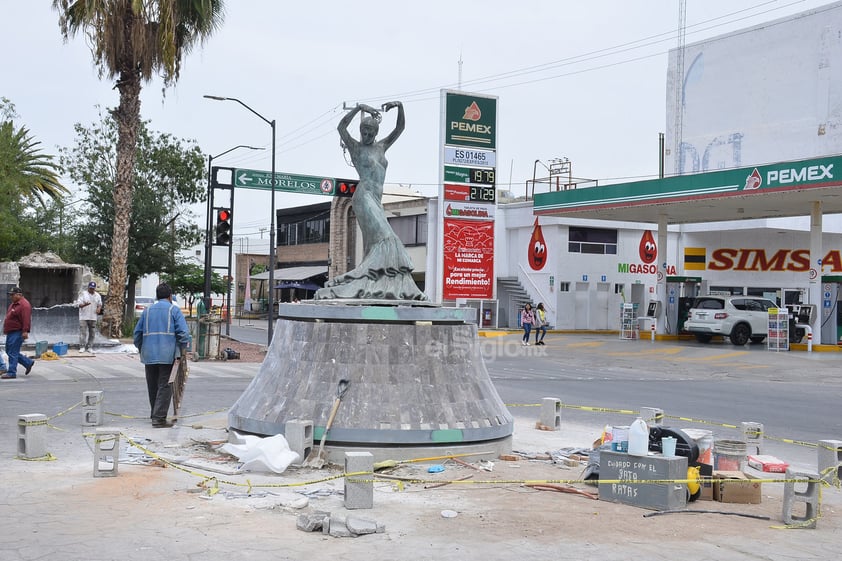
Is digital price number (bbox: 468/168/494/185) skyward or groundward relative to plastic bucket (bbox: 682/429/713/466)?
skyward

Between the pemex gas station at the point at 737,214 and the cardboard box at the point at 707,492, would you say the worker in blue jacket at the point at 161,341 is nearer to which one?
the cardboard box at the point at 707,492

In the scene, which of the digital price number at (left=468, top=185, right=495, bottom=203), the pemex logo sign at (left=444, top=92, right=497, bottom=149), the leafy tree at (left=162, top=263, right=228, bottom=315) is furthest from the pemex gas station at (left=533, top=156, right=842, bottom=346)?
the leafy tree at (left=162, top=263, right=228, bottom=315)

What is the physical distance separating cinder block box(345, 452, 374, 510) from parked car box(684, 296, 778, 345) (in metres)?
26.4

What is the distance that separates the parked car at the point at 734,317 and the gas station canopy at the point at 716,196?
3.47 m

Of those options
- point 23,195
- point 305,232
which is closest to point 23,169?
point 23,195

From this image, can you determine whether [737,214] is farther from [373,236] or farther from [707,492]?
[707,492]

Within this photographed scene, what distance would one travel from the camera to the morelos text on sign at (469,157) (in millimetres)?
32062

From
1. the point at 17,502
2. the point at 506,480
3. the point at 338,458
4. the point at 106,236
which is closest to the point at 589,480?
the point at 506,480

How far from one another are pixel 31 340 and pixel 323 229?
1431 inches

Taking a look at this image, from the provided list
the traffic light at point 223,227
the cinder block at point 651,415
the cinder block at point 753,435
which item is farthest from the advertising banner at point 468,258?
the cinder block at point 753,435

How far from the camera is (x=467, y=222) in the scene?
33062 mm

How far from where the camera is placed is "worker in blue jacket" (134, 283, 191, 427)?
11.2 meters

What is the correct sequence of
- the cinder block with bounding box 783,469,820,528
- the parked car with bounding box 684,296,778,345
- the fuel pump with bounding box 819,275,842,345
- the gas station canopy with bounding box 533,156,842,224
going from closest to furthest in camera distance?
the cinder block with bounding box 783,469,820,528, the gas station canopy with bounding box 533,156,842,224, the fuel pump with bounding box 819,275,842,345, the parked car with bounding box 684,296,778,345

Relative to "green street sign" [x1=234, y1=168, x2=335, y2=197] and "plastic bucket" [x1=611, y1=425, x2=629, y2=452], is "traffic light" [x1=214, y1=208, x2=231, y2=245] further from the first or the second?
"plastic bucket" [x1=611, y1=425, x2=629, y2=452]
